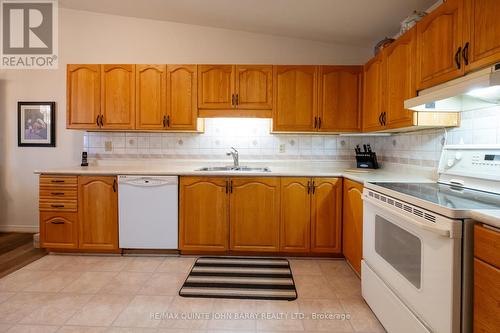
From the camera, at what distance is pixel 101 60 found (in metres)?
3.40

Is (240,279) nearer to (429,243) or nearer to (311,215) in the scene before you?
(311,215)

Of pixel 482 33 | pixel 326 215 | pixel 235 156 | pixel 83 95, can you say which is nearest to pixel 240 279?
pixel 326 215

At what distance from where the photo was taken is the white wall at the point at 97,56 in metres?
3.33

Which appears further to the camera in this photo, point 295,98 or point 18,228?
point 18,228

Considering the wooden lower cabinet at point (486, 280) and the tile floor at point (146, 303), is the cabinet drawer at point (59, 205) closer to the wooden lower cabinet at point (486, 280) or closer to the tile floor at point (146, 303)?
the tile floor at point (146, 303)

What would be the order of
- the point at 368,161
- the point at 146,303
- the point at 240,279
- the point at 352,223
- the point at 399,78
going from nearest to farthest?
the point at 146,303 → the point at 399,78 → the point at 240,279 → the point at 352,223 → the point at 368,161

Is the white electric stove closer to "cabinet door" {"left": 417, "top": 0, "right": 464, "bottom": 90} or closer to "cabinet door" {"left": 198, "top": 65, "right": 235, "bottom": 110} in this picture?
"cabinet door" {"left": 417, "top": 0, "right": 464, "bottom": 90}

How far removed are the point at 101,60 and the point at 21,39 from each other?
1045 millimetres

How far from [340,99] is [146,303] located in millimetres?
2576

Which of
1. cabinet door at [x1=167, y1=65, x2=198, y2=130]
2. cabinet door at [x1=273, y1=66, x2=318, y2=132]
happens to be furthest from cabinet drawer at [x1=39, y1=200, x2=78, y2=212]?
cabinet door at [x1=273, y1=66, x2=318, y2=132]

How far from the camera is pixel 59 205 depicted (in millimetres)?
2814

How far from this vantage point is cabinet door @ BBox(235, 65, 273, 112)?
9.85 feet

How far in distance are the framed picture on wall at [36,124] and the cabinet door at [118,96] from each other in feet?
3.07

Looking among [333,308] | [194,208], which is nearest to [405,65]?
[333,308]
